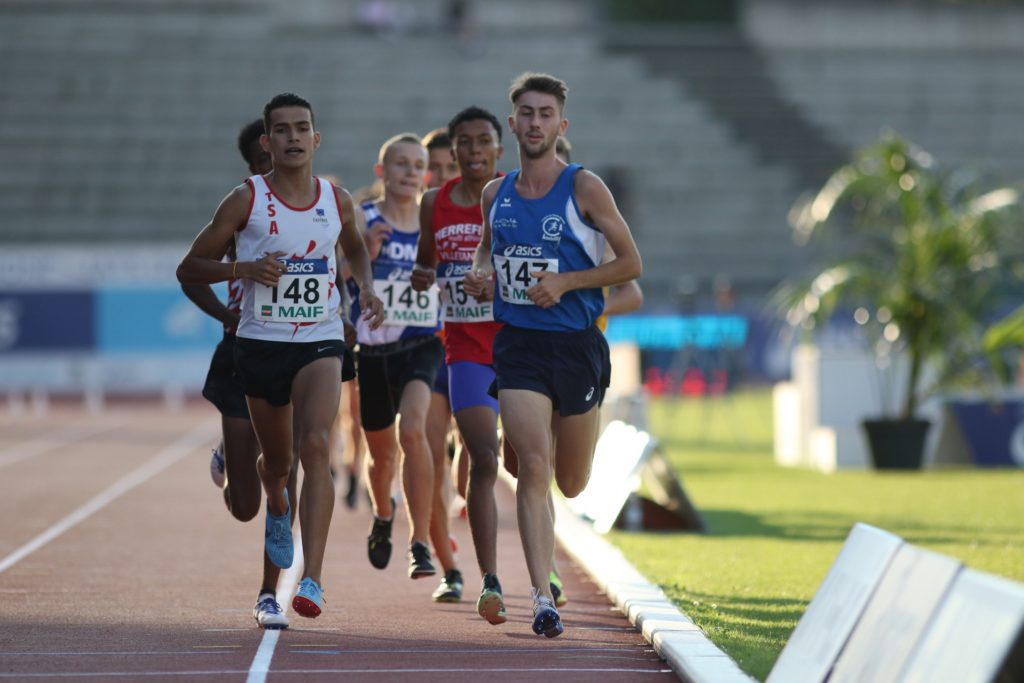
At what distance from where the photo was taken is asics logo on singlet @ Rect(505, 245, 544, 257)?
6.92m

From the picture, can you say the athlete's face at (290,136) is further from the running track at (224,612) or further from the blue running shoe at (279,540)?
the running track at (224,612)

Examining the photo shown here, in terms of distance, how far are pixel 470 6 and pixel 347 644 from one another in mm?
39634

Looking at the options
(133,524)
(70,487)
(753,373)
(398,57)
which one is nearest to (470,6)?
(398,57)

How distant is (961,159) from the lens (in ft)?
131

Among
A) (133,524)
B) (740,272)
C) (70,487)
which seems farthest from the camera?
(740,272)

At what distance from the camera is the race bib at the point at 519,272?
6918 millimetres

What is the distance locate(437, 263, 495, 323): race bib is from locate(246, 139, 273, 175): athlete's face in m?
0.90

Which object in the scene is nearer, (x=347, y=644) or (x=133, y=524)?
(x=347, y=644)

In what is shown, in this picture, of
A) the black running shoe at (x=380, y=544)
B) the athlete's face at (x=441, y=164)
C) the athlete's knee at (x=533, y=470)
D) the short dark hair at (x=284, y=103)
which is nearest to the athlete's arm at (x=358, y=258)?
the short dark hair at (x=284, y=103)

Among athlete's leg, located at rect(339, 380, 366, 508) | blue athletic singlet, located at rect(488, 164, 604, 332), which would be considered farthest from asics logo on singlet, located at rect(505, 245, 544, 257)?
athlete's leg, located at rect(339, 380, 366, 508)

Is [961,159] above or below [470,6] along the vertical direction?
below

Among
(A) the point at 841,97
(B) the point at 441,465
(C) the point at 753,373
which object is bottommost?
(C) the point at 753,373

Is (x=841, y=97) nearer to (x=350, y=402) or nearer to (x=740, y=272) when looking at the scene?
(x=740, y=272)

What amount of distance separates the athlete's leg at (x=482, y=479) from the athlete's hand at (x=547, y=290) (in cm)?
90
